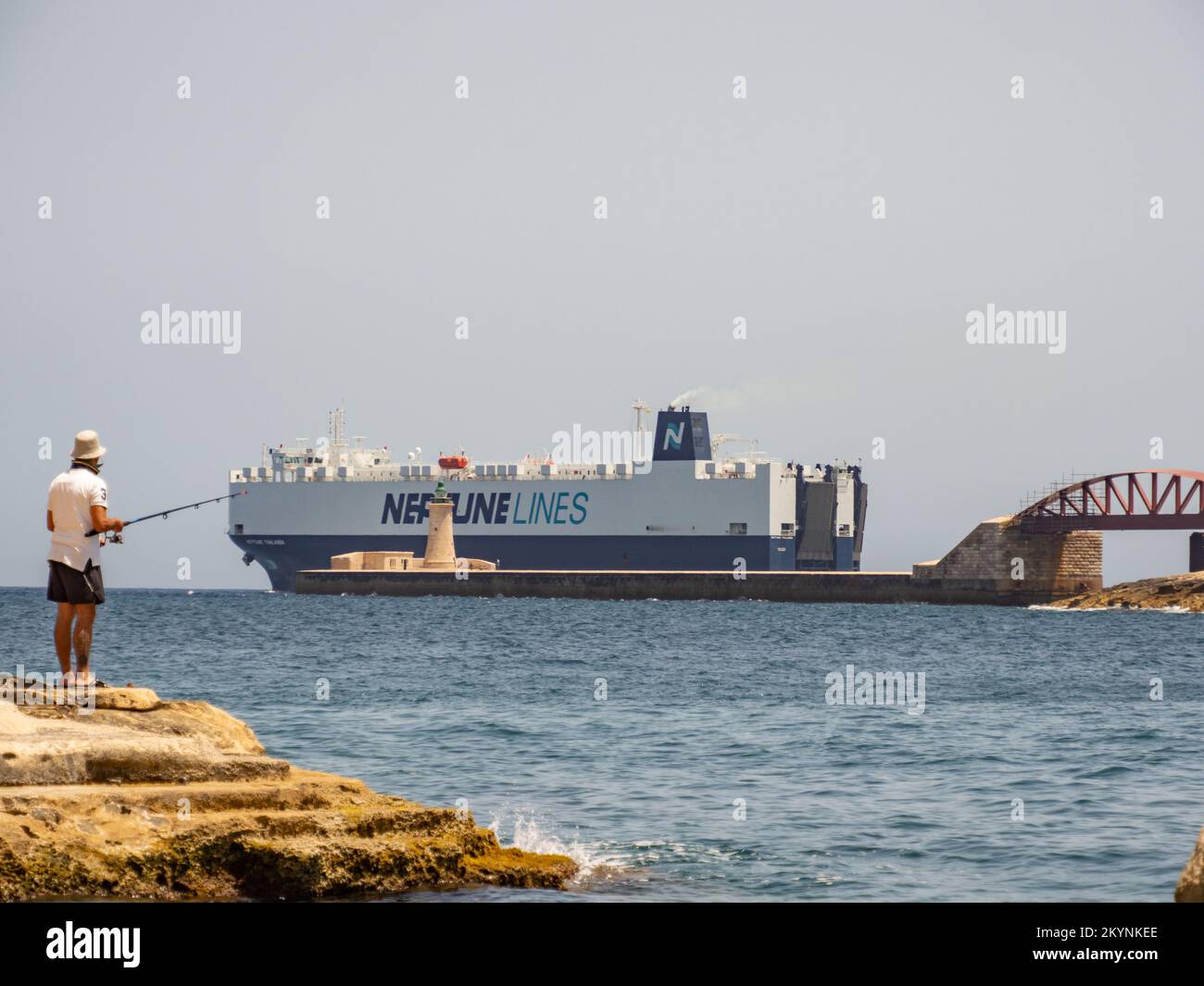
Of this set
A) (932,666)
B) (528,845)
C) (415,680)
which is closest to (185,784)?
(528,845)

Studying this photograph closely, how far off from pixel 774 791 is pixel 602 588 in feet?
184

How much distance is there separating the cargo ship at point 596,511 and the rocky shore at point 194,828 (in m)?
65.9

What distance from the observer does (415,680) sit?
80.2 ft

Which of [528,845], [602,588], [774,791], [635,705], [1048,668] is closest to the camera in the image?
[528,845]

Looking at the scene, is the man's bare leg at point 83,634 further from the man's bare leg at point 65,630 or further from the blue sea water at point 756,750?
the blue sea water at point 756,750

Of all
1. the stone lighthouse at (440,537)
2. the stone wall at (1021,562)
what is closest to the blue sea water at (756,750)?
the stone wall at (1021,562)

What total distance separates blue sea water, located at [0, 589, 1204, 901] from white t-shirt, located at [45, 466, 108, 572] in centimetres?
277

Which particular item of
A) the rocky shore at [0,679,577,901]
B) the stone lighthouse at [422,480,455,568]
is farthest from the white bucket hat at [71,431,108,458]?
the stone lighthouse at [422,480,455,568]

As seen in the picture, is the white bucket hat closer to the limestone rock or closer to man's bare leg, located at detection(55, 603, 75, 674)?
man's bare leg, located at detection(55, 603, 75, 674)

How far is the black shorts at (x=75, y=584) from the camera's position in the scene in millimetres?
8898

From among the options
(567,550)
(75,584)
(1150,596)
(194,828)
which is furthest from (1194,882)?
(567,550)

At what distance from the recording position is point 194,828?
782cm

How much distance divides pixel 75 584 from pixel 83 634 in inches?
15.3
